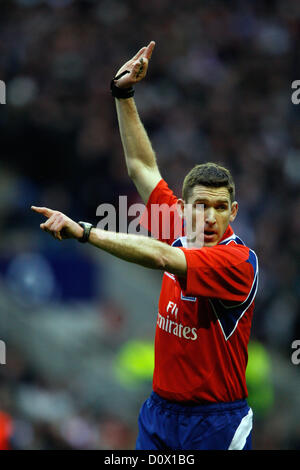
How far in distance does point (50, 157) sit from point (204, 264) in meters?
7.68

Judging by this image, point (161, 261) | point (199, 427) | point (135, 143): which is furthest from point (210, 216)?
point (199, 427)

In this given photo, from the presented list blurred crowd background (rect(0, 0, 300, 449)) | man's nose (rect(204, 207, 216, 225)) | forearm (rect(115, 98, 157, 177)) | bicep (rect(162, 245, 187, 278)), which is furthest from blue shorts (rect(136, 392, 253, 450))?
blurred crowd background (rect(0, 0, 300, 449))

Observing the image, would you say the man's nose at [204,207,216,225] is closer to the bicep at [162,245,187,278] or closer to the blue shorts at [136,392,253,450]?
the bicep at [162,245,187,278]

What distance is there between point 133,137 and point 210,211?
109 cm

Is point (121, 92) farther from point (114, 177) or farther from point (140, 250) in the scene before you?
point (114, 177)

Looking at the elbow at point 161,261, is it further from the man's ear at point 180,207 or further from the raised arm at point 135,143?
the raised arm at point 135,143

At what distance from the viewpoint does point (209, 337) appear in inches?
166

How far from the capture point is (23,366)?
9.27m

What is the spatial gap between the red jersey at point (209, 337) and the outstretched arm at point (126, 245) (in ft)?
0.84

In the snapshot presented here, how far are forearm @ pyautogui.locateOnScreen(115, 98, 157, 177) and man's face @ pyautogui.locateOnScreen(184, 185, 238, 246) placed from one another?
890 millimetres

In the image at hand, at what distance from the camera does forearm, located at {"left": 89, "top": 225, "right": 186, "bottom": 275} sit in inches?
144

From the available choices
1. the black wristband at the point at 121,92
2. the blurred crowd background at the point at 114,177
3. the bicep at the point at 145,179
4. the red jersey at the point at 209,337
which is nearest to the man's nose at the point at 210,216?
the red jersey at the point at 209,337

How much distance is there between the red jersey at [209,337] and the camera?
4.12 m

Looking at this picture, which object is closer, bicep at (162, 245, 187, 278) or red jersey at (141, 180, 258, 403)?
bicep at (162, 245, 187, 278)
